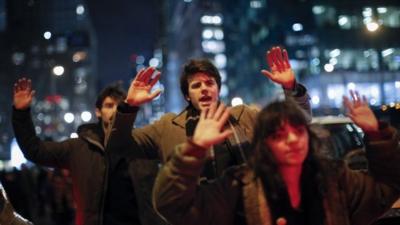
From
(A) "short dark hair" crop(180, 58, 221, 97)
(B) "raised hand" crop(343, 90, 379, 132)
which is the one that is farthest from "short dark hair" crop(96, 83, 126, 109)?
(B) "raised hand" crop(343, 90, 379, 132)

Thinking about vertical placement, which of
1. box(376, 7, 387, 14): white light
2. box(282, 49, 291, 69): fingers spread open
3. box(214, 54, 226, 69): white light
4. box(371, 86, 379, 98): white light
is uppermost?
box(376, 7, 387, 14): white light

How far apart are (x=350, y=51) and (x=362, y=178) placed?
66217 millimetres

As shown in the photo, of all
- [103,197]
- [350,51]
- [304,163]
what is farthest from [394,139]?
[350,51]

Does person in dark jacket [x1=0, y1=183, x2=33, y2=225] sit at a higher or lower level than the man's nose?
lower

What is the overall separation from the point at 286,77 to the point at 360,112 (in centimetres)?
109

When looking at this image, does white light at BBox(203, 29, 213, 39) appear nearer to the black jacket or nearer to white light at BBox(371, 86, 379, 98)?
white light at BBox(371, 86, 379, 98)

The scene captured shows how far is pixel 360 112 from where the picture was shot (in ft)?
9.15

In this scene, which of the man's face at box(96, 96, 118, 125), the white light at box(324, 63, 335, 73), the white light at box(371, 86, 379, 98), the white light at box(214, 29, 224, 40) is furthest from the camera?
the white light at box(214, 29, 224, 40)

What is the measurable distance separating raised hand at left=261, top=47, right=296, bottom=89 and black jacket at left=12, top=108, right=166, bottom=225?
154 centimetres

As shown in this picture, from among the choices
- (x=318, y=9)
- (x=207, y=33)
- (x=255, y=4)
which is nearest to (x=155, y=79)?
(x=318, y=9)

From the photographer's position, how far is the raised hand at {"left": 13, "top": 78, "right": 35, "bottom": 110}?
15.1ft

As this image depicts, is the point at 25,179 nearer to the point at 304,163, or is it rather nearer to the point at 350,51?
the point at 304,163

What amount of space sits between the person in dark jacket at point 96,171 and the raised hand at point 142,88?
830 mm

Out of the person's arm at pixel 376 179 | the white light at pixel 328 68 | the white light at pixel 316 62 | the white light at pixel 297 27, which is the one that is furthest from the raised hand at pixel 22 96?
the white light at pixel 297 27
